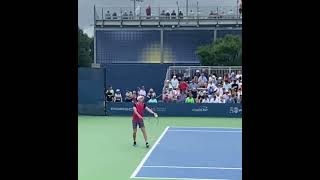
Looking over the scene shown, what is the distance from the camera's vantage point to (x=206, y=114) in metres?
18.3

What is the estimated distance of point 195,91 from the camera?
19312 millimetres

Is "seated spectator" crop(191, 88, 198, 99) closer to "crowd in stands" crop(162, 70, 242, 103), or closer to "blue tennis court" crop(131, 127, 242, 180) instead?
"crowd in stands" crop(162, 70, 242, 103)

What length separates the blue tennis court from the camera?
8.53 meters

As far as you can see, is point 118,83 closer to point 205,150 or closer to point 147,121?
point 147,121

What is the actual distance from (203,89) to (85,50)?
13.0 m

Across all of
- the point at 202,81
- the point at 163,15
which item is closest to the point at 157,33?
the point at 163,15

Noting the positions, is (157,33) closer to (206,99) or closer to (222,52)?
(222,52)

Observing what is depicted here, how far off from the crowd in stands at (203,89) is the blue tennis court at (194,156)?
4242 millimetres

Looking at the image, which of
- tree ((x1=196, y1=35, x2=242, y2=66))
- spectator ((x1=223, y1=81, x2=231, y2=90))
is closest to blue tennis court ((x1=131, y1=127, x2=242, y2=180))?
spectator ((x1=223, y1=81, x2=231, y2=90))

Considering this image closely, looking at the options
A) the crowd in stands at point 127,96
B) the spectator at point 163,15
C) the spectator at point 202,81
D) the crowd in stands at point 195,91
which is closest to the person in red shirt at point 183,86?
the crowd in stands at point 195,91

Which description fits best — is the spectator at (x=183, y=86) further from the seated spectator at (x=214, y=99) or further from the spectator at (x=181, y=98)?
the seated spectator at (x=214, y=99)

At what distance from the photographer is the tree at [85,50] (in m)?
29.4
